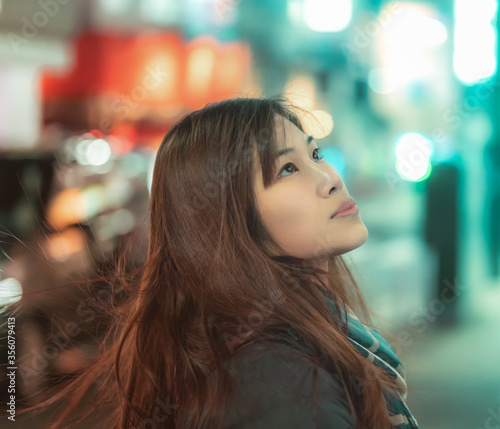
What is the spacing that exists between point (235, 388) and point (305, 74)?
5103 millimetres

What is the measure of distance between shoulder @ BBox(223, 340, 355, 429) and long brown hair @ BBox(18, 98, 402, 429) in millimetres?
30

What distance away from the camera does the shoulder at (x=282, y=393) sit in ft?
2.41

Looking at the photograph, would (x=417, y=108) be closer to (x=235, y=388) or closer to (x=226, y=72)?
(x=226, y=72)

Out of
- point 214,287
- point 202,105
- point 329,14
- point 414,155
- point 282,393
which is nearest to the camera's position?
point 282,393

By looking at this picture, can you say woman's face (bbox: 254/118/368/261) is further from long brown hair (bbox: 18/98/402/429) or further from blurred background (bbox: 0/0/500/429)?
blurred background (bbox: 0/0/500/429)

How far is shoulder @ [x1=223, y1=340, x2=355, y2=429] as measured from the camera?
2.41 ft

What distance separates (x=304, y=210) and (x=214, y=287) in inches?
8.4

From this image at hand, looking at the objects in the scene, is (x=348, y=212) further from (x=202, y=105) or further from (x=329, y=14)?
(x=329, y=14)

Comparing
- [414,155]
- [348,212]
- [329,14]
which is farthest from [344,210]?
[329,14]

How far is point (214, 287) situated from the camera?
88 centimetres

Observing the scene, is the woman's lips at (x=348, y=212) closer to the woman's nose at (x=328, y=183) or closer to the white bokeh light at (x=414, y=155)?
the woman's nose at (x=328, y=183)

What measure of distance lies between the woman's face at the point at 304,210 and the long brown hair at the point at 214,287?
0.8 inches

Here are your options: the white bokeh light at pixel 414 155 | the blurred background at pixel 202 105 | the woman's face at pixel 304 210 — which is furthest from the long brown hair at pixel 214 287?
the white bokeh light at pixel 414 155

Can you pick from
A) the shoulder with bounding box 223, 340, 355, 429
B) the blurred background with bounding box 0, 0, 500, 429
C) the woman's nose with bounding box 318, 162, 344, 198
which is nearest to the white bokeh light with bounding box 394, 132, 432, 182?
the blurred background with bounding box 0, 0, 500, 429
